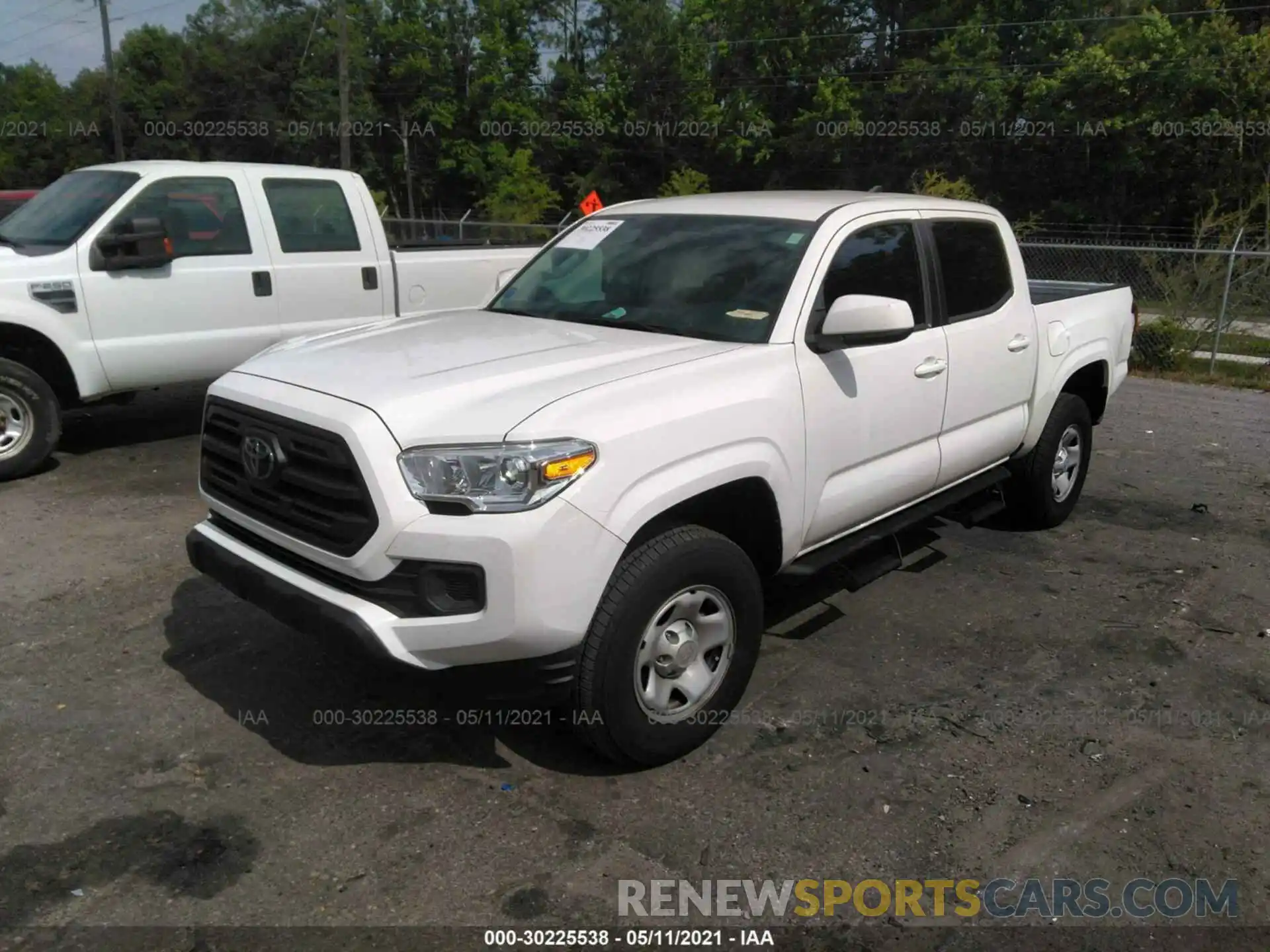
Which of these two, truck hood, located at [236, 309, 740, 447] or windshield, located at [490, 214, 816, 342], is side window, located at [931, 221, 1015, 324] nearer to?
windshield, located at [490, 214, 816, 342]

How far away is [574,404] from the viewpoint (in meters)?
3.18

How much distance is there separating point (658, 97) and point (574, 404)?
47763 millimetres

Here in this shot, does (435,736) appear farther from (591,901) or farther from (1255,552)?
(1255,552)

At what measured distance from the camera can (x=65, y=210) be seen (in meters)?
7.15

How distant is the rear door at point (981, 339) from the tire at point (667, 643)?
5.47 ft

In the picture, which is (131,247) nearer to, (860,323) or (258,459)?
(258,459)

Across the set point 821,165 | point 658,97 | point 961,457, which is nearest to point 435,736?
point 961,457

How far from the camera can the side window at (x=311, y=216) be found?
7.70 metres

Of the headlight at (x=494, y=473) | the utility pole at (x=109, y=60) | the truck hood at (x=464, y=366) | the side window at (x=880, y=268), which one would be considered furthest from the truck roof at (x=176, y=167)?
the utility pole at (x=109, y=60)

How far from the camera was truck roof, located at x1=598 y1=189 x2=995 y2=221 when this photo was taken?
442cm

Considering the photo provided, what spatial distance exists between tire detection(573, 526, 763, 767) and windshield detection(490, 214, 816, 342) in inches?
37.4

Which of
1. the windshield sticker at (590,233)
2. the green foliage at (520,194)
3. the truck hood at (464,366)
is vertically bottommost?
the truck hood at (464,366)

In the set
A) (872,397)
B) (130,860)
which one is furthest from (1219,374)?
(130,860)

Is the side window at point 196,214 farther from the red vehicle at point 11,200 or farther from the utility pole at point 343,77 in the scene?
the utility pole at point 343,77
